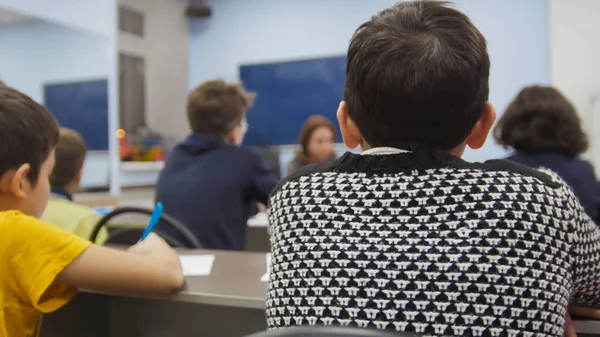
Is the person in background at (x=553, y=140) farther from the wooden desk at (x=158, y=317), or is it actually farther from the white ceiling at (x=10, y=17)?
the white ceiling at (x=10, y=17)

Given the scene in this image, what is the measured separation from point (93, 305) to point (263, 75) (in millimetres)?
4386

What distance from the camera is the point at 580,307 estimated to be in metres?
0.79

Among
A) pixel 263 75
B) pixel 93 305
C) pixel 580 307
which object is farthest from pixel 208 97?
pixel 263 75

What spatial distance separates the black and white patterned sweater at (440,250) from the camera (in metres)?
0.64

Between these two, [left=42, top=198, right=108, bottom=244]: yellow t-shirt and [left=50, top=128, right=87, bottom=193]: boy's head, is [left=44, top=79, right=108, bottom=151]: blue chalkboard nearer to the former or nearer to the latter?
[left=50, top=128, right=87, bottom=193]: boy's head

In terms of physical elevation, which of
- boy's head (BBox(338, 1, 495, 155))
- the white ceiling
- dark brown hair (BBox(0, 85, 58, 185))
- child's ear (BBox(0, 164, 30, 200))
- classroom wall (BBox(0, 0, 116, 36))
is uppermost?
classroom wall (BBox(0, 0, 116, 36))

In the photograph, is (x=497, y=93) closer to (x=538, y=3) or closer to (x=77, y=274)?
(x=538, y=3)

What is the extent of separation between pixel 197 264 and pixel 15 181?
41cm

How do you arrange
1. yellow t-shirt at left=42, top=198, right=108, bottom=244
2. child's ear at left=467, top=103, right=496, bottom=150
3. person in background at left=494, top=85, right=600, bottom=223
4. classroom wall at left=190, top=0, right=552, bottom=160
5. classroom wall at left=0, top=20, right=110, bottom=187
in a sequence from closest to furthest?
child's ear at left=467, top=103, right=496, bottom=150, yellow t-shirt at left=42, top=198, right=108, bottom=244, person in background at left=494, top=85, right=600, bottom=223, classroom wall at left=0, top=20, right=110, bottom=187, classroom wall at left=190, top=0, right=552, bottom=160

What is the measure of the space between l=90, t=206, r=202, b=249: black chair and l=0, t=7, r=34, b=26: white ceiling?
7.68ft

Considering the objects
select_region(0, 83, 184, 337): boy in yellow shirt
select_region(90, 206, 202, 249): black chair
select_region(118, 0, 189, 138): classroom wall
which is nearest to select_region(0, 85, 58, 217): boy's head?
select_region(0, 83, 184, 337): boy in yellow shirt

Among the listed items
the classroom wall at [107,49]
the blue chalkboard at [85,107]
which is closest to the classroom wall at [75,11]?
the classroom wall at [107,49]

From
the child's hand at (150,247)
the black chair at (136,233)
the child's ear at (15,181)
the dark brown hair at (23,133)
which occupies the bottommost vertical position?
the black chair at (136,233)

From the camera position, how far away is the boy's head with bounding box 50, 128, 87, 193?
1889 mm
